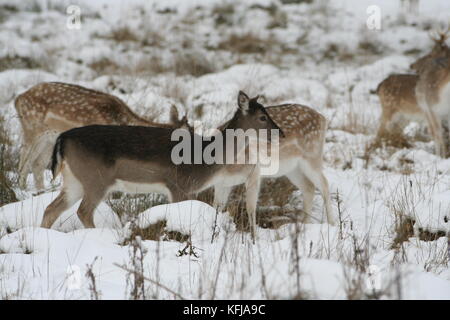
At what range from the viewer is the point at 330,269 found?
10.5ft

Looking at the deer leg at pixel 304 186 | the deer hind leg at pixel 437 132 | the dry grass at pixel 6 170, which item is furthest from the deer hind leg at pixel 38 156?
the deer hind leg at pixel 437 132

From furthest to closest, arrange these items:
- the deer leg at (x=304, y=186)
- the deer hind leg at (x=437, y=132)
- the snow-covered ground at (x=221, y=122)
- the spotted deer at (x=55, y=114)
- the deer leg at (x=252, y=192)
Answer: the deer hind leg at (x=437, y=132), the spotted deer at (x=55, y=114), the deer leg at (x=304, y=186), the deer leg at (x=252, y=192), the snow-covered ground at (x=221, y=122)

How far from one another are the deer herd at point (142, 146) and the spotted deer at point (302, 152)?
0.04 feet

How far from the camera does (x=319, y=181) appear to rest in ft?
22.1

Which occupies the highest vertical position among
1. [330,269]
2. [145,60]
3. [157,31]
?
[157,31]

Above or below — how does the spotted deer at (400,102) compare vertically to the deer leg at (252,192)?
above

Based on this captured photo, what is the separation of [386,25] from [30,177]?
14.0 meters

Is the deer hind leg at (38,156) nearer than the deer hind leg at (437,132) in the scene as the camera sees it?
Yes

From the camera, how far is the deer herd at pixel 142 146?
5430mm

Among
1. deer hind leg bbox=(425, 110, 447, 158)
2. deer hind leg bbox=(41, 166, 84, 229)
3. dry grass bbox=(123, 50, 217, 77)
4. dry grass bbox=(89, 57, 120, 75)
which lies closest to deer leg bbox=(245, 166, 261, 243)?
deer hind leg bbox=(41, 166, 84, 229)

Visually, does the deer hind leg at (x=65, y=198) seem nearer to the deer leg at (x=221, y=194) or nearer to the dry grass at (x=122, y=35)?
the deer leg at (x=221, y=194)
